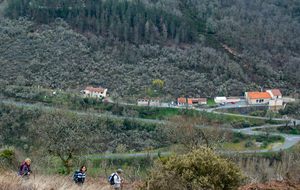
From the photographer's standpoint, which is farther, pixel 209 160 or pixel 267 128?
pixel 267 128

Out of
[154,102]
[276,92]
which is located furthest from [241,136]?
[154,102]

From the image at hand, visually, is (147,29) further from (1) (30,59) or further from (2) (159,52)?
(1) (30,59)

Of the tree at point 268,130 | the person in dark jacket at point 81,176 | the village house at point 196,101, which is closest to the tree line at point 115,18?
the village house at point 196,101

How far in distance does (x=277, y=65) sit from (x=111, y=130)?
32.5 metres

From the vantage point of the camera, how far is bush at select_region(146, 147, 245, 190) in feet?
27.0

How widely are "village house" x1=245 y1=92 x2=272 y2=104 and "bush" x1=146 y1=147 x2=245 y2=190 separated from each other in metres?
28.5

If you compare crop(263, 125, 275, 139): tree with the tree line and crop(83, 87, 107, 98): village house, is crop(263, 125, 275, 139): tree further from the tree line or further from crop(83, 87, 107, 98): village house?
the tree line

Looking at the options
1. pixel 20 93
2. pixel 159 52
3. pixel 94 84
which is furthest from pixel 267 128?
pixel 20 93

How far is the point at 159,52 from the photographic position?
4184 centimetres

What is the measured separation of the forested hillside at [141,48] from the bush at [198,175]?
26018mm

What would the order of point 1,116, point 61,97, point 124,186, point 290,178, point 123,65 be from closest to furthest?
point 124,186
point 290,178
point 1,116
point 61,97
point 123,65

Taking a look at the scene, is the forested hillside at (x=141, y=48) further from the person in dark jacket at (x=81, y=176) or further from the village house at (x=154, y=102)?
the person in dark jacket at (x=81, y=176)

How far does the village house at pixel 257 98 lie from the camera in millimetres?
34688

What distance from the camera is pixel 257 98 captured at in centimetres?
3484
